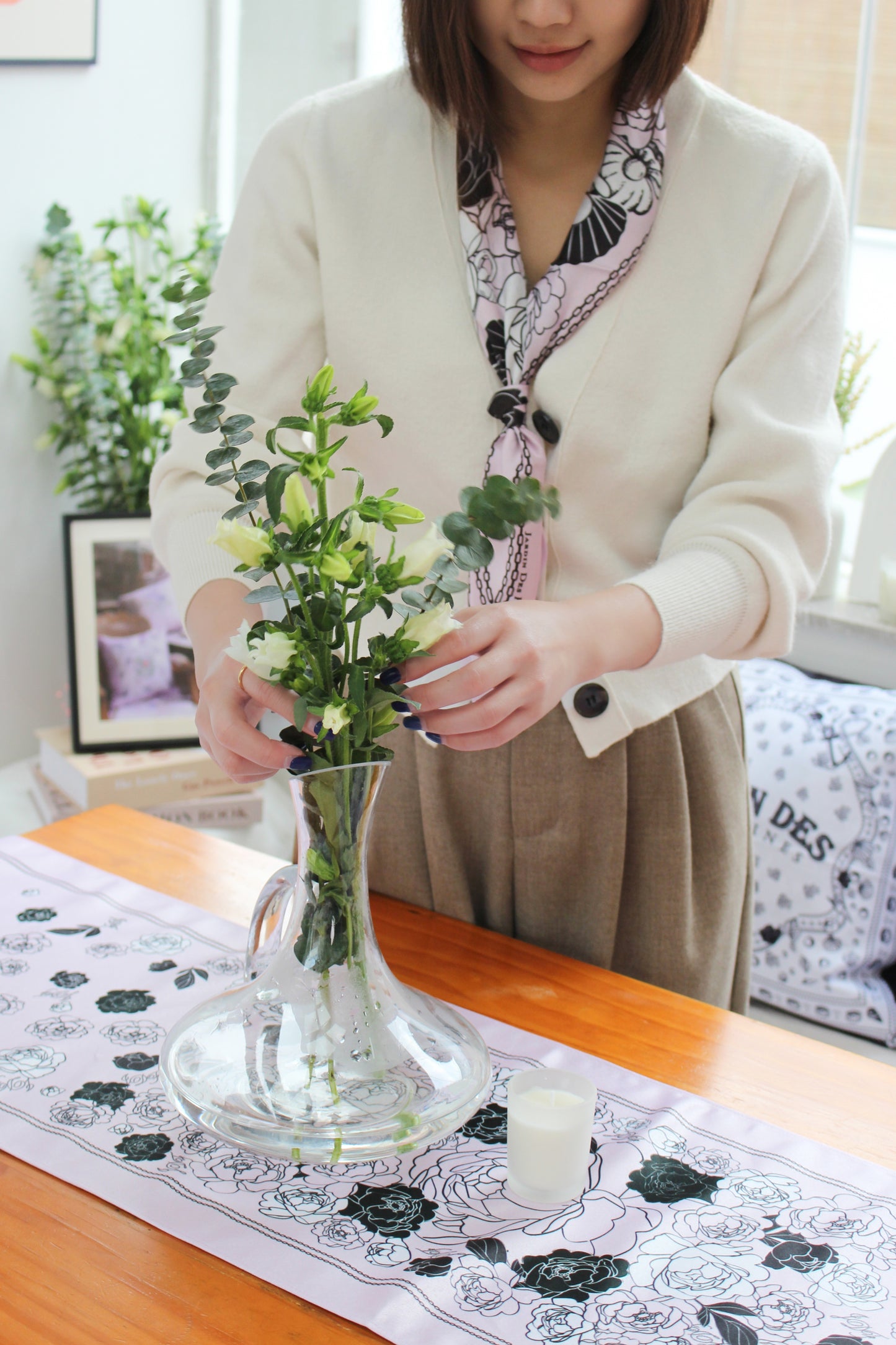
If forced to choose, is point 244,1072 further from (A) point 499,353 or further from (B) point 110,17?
(B) point 110,17

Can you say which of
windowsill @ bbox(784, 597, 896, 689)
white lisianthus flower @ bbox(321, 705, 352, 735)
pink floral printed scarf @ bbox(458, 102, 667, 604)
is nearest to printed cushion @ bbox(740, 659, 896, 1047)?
windowsill @ bbox(784, 597, 896, 689)

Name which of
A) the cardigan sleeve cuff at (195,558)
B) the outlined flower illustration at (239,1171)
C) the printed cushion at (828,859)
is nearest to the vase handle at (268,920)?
the outlined flower illustration at (239,1171)

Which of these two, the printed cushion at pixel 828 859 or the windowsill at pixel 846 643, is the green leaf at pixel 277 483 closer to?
the printed cushion at pixel 828 859

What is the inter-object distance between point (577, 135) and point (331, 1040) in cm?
86

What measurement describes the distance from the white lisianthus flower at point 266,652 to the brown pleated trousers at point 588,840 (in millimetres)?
461

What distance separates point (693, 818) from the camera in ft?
3.95

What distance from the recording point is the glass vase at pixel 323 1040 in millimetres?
730

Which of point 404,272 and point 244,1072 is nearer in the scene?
point 244,1072

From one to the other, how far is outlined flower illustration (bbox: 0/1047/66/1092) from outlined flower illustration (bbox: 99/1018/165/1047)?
4 centimetres

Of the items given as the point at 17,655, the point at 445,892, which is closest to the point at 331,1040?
the point at 445,892

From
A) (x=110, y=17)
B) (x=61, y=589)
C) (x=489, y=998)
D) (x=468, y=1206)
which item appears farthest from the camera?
(x=61, y=589)

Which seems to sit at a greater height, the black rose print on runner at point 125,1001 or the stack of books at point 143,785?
the black rose print on runner at point 125,1001

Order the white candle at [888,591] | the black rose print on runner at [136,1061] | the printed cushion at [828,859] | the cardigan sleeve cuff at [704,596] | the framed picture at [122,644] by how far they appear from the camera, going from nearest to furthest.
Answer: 1. the black rose print on runner at [136,1061]
2. the cardigan sleeve cuff at [704,596]
3. the printed cushion at [828,859]
4. the white candle at [888,591]
5. the framed picture at [122,644]

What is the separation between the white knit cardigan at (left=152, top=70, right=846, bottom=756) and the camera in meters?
1.05
